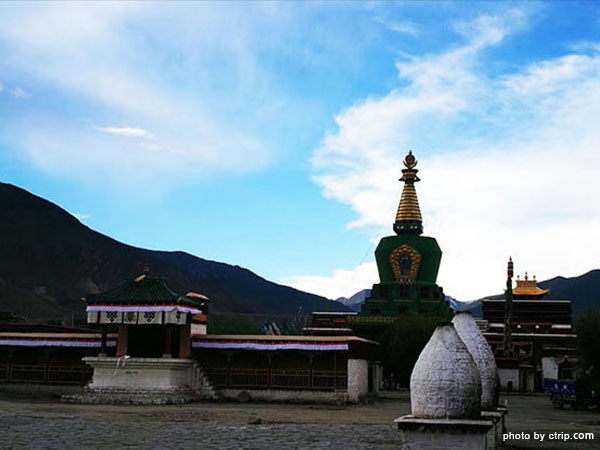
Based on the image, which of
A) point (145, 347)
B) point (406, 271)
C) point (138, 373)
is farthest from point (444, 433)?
point (406, 271)

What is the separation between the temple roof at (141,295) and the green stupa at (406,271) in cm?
3210

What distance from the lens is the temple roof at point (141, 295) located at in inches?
1554

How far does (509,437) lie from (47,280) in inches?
5418

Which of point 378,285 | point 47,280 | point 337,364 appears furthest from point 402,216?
point 47,280

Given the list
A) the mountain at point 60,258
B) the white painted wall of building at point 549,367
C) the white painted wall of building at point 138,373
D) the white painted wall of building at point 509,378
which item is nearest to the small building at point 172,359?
the white painted wall of building at point 138,373

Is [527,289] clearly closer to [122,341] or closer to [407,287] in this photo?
[407,287]

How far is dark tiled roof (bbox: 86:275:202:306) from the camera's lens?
39469mm

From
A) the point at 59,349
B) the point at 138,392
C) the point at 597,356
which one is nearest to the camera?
the point at 597,356

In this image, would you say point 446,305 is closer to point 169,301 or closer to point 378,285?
point 378,285

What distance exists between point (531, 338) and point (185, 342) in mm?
35067

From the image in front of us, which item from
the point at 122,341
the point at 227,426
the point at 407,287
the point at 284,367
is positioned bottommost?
the point at 227,426

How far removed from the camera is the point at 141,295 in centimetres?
3997

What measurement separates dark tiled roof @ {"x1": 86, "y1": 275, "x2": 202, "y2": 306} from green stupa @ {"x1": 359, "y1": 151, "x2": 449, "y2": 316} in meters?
32.1

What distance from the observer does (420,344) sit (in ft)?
177
